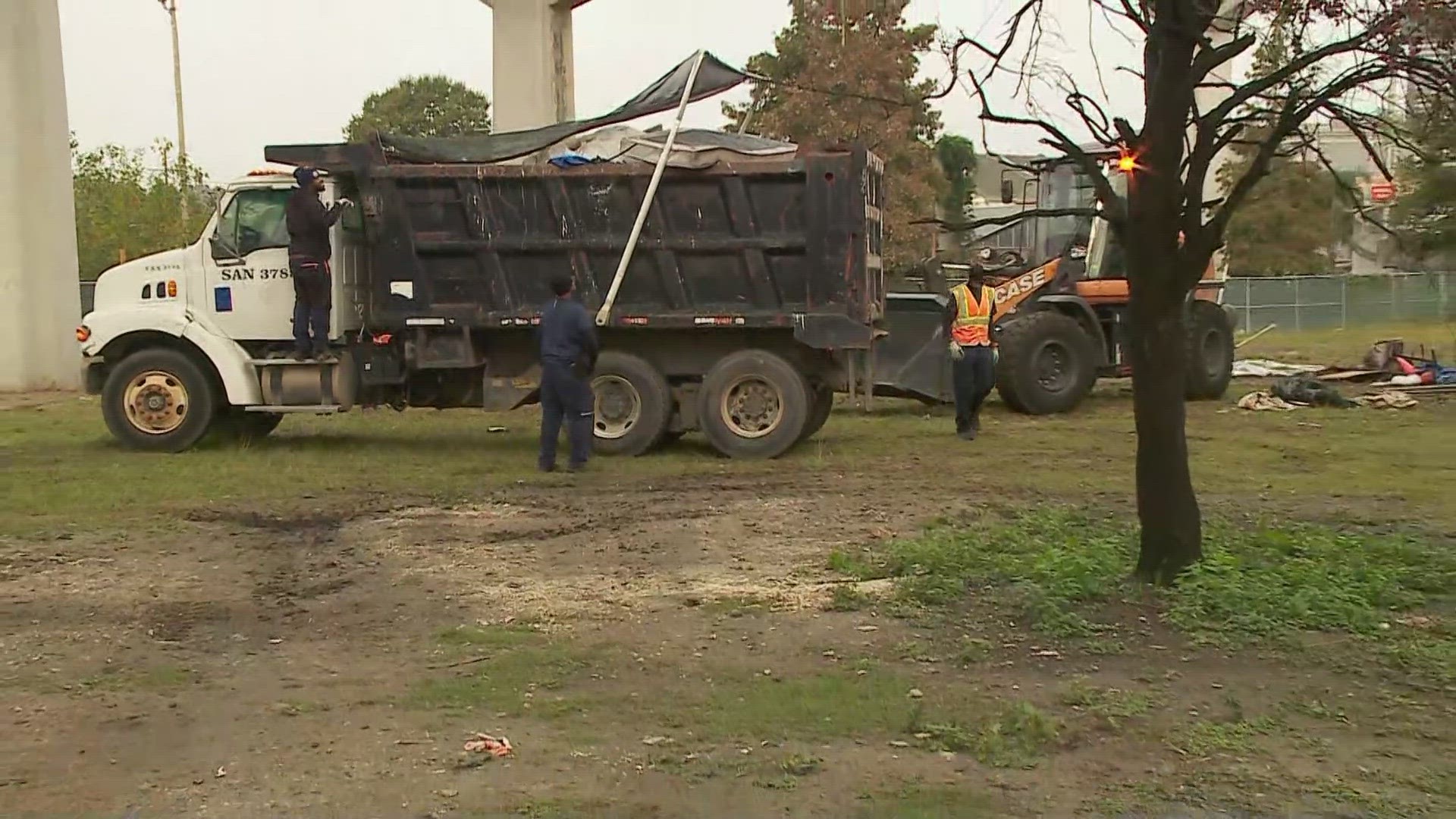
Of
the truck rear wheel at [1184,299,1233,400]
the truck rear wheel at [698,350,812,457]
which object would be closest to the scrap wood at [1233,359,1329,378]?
the truck rear wheel at [1184,299,1233,400]

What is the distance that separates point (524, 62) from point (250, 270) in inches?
608

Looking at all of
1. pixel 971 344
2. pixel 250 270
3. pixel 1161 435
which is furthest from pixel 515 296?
pixel 1161 435

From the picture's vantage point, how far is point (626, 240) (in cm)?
1291

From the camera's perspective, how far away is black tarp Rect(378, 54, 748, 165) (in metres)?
13.2

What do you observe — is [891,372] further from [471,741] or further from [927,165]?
[927,165]

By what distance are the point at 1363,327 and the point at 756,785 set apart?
38026 millimetres

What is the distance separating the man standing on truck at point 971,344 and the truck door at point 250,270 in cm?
643

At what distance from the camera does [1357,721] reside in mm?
5445

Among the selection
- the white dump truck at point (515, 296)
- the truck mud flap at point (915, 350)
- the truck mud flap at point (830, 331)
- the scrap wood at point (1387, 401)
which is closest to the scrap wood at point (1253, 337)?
the scrap wood at point (1387, 401)

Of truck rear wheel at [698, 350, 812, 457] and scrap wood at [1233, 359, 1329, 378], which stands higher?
truck rear wheel at [698, 350, 812, 457]

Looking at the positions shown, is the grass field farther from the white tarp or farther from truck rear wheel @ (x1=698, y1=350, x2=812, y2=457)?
the white tarp

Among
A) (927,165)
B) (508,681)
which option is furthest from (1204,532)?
(927,165)

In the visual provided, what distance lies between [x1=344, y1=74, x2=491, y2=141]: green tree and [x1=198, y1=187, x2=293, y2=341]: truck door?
49068mm

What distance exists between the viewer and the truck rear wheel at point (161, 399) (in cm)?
1353
